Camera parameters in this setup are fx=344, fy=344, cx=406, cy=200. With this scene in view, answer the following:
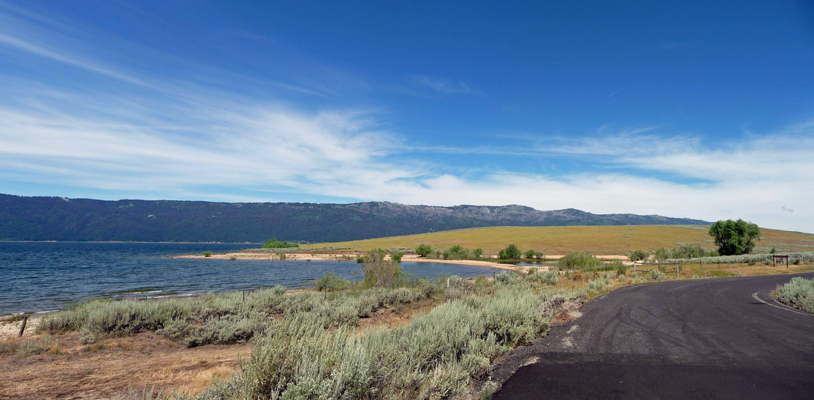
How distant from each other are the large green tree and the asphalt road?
4619 cm

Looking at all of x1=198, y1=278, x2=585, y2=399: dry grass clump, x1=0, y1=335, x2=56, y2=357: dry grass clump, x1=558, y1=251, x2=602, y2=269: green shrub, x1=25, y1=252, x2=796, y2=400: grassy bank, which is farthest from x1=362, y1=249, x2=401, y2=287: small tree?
x1=558, y1=251, x2=602, y2=269: green shrub

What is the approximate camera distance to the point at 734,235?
45562mm

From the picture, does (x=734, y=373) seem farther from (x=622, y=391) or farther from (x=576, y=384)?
(x=576, y=384)

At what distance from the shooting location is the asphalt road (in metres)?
5.17

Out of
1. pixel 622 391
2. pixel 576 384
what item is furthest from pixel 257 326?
pixel 622 391

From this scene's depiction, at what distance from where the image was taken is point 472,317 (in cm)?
804

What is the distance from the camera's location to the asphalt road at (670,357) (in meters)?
5.17

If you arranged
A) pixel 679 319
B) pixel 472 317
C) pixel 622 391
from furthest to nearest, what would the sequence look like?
pixel 679 319 → pixel 472 317 → pixel 622 391

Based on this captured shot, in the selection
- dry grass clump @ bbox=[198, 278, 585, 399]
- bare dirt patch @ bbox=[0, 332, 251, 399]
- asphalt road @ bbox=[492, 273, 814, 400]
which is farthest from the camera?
bare dirt patch @ bbox=[0, 332, 251, 399]

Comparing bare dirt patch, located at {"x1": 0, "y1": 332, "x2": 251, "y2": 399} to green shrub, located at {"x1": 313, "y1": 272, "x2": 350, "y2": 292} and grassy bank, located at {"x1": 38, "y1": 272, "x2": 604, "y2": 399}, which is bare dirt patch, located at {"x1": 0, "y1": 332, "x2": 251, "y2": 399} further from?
green shrub, located at {"x1": 313, "y1": 272, "x2": 350, "y2": 292}

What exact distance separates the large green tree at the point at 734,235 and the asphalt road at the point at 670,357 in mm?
46191

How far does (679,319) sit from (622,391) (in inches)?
268

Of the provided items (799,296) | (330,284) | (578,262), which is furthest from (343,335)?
(578,262)

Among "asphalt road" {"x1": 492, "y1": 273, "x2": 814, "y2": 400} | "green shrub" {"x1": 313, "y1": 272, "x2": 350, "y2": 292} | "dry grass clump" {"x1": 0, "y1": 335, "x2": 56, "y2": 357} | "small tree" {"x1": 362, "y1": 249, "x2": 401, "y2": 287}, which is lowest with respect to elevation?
"green shrub" {"x1": 313, "y1": 272, "x2": 350, "y2": 292}
